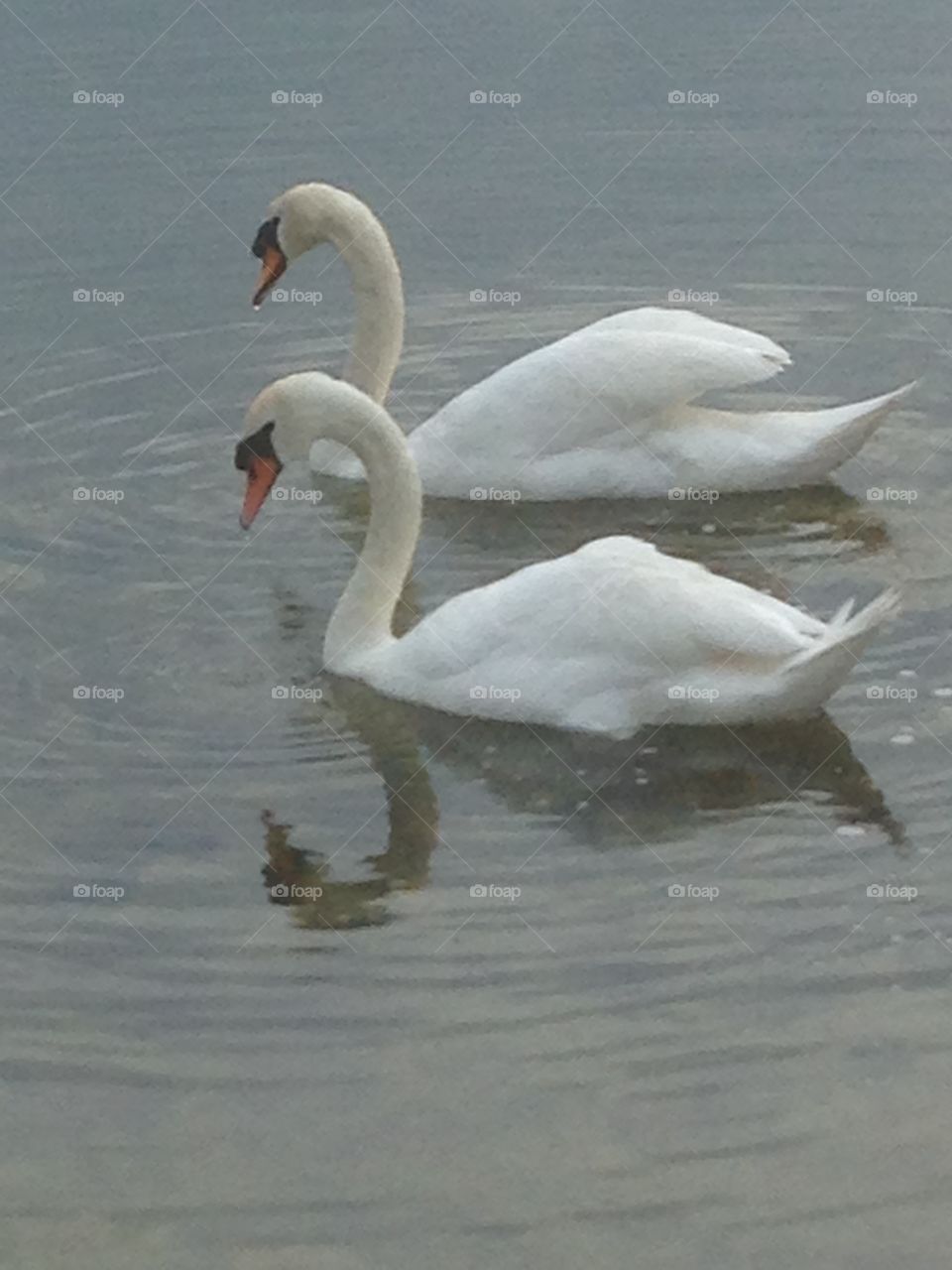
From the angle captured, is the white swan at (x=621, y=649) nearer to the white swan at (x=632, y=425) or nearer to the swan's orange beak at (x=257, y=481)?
the swan's orange beak at (x=257, y=481)

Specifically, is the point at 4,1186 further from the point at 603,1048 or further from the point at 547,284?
the point at 547,284

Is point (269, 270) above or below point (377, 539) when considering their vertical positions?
above

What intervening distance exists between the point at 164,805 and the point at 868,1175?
3.17m

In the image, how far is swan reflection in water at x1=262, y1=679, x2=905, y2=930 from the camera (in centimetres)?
884

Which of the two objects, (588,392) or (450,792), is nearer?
(450,792)

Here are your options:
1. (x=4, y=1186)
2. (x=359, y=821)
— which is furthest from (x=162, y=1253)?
(x=359, y=821)

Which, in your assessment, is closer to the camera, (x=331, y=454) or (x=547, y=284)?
(x=331, y=454)

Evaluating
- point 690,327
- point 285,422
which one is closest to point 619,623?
point 285,422

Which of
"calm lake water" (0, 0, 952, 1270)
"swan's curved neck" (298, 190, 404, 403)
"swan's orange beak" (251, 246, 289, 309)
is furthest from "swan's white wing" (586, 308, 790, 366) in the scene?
"swan's orange beak" (251, 246, 289, 309)

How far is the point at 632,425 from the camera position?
1173 cm

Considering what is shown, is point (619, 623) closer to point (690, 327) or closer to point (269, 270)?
point (690, 327)

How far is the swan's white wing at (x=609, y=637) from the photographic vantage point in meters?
9.23

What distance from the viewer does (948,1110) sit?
24.2 ft

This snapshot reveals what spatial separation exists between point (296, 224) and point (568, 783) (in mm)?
4440
